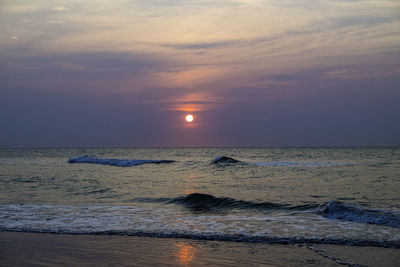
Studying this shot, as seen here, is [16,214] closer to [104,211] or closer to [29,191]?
[104,211]

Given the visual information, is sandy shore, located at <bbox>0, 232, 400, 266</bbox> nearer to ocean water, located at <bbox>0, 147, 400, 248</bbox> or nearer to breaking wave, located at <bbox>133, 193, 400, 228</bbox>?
ocean water, located at <bbox>0, 147, 400, 248</bbox>

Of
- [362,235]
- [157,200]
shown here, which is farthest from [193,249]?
[157,200]

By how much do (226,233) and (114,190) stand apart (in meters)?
9.98

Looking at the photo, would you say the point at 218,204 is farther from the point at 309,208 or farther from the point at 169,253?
the point at 169,253

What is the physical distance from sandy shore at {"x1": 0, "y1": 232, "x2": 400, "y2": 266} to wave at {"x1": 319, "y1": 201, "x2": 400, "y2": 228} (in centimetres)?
280

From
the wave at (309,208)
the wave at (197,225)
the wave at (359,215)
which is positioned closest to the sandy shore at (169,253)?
the wave at (197,225)

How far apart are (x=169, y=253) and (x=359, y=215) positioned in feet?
20.4

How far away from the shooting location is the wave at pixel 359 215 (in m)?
9.69

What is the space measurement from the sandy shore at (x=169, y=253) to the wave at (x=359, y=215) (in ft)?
9.17

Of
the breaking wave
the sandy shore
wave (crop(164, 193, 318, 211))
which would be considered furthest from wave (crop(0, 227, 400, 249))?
wave (crop(164, 193, 318, 211))

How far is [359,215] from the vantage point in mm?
10328

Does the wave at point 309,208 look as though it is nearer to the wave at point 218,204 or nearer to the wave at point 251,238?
the wave at point 218,204

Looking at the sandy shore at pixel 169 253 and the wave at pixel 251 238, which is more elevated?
the sandy shore at pixel 169 253

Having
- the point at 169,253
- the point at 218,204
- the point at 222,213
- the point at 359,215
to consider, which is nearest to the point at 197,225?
the point at 222,213
